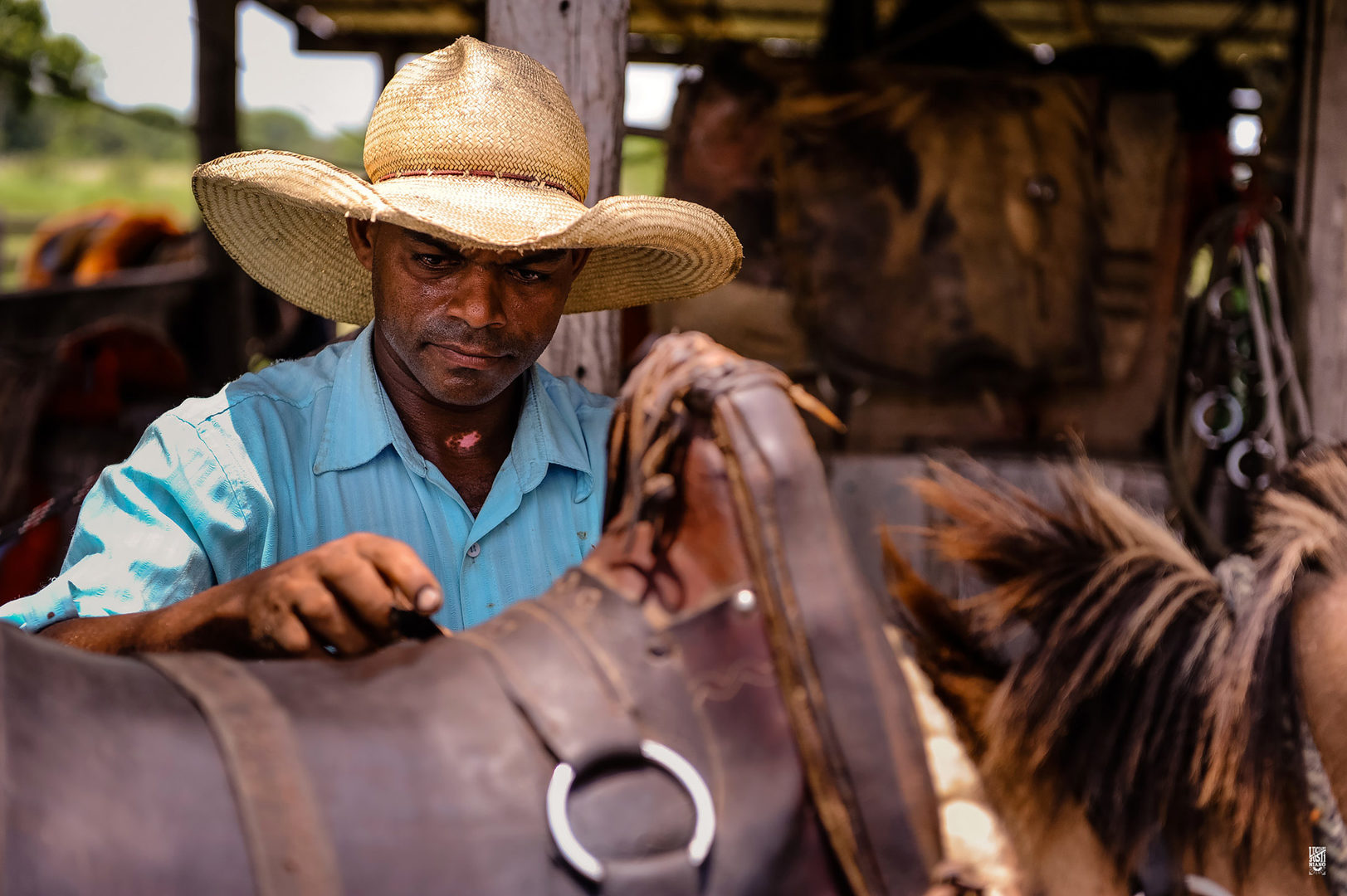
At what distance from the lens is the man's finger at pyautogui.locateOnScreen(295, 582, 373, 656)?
3.01 ft

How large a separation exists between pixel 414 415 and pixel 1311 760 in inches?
50.8

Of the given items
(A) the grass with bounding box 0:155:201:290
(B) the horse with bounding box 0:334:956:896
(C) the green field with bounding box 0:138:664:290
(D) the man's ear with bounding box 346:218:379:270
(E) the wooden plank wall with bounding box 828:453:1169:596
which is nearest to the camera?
(B) the horse with bounding box 0:334:956:896

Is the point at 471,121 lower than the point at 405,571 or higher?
higher

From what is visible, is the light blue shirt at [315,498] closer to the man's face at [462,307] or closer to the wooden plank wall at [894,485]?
the man's face at [462,307]

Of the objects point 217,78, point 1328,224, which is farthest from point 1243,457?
point 217,78

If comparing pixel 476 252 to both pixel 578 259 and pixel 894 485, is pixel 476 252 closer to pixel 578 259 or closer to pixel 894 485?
pixel 578 259

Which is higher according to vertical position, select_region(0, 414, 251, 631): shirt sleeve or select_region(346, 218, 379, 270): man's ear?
select_region(346, 218, 379, 270): man's ear

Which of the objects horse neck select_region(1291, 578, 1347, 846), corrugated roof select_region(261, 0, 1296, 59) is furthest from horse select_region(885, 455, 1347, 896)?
corrugated roof select_region(261, 0, 1296, 59)

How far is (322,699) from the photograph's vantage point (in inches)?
31.8

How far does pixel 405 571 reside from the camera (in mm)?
911

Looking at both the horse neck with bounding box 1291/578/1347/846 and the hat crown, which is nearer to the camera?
the horse neck with bounding box 1291/578/1347/846

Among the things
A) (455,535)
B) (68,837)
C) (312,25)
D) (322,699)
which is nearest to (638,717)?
(322,699)

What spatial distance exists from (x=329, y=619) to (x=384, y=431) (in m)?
0.64

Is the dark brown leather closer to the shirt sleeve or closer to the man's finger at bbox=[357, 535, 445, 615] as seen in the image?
the man's finger at bbox=[357, 535, 445, 615]
